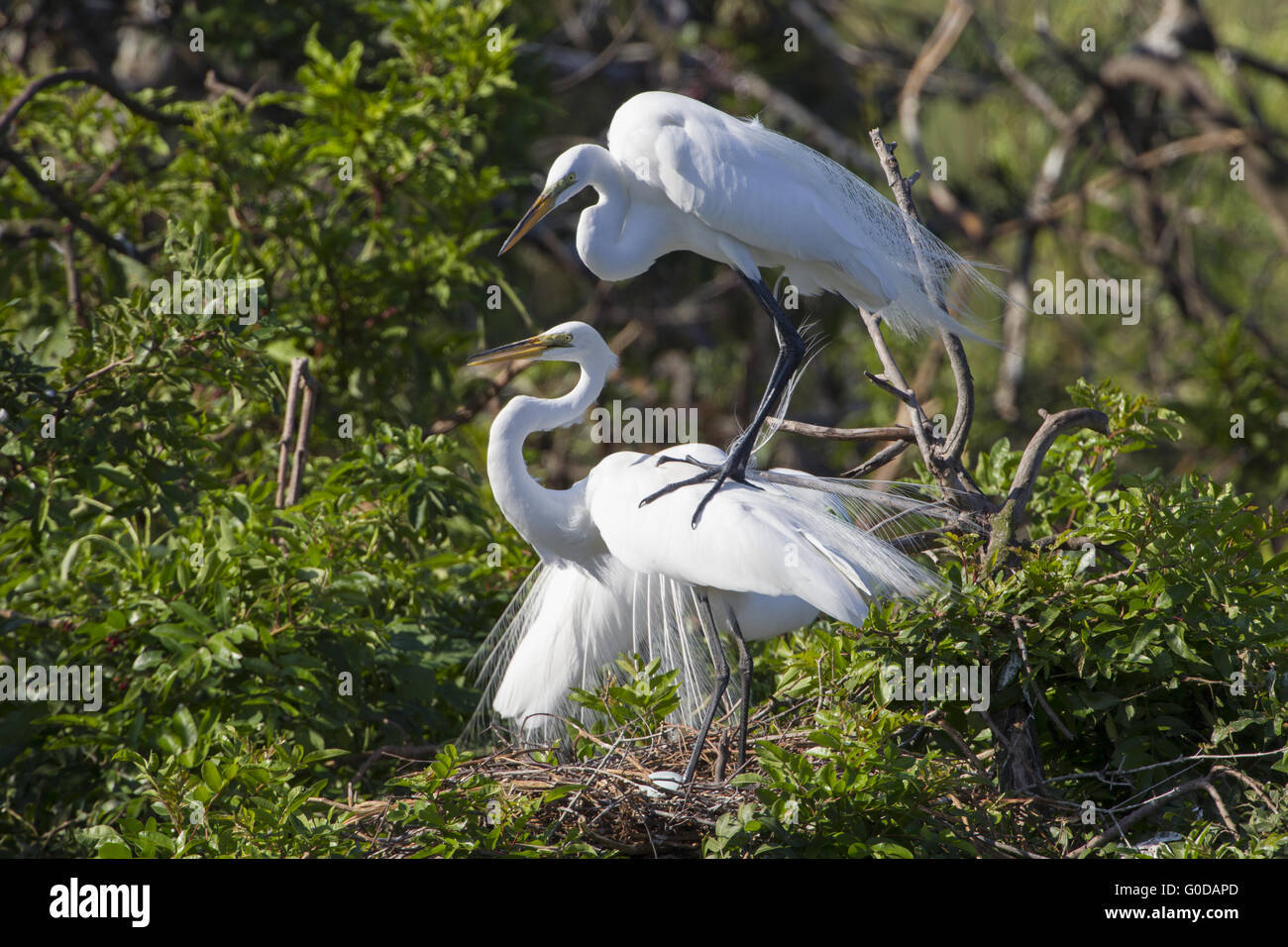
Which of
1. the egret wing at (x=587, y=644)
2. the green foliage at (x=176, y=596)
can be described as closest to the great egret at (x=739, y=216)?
the egret wing at (x=587, y=644)

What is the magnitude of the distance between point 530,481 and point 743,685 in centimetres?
72

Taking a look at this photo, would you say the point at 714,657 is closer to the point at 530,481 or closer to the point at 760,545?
the point at 760,545

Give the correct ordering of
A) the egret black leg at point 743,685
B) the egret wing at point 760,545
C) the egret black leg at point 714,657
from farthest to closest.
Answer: the egret black leg at point 714,657 → the egret black leg at point 743,685 → the egret wing at point 760,545

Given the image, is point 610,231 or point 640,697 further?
point 610,231

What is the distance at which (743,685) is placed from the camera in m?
2.90

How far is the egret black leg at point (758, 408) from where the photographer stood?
290 centimetres

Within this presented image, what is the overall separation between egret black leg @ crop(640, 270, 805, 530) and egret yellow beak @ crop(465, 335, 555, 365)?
0.44 metres

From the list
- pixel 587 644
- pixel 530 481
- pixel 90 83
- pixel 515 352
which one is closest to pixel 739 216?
pixel 515 352

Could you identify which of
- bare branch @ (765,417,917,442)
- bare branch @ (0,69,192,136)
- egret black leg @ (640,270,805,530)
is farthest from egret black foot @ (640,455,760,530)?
bare branch @ (0,69,192,136)

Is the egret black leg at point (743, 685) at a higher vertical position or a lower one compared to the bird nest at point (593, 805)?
higher

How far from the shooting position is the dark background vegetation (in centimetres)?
253

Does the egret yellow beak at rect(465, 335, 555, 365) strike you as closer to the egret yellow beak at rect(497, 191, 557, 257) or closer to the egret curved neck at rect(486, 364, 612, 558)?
the egret curved neck at rect(486, 364, 612, 558)

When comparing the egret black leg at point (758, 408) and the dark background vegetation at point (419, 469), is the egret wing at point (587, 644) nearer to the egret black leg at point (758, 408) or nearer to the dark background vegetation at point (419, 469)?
the dark background vegetation at point (419, 469)

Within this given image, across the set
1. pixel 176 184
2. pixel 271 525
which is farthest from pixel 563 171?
pixel 176 184
